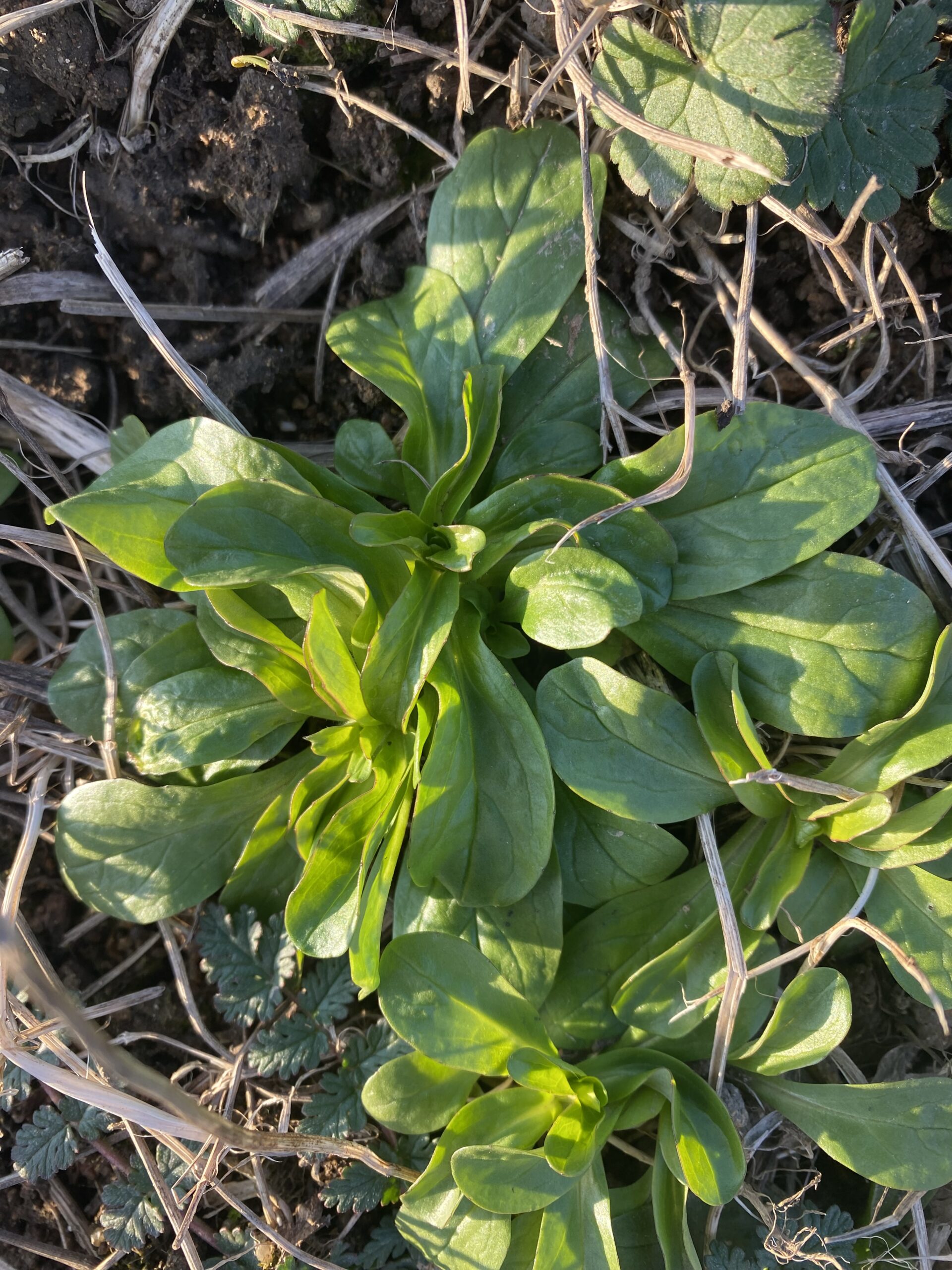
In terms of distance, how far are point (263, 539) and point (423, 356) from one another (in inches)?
21.9

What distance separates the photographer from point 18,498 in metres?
2.14

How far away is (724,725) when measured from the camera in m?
1.74

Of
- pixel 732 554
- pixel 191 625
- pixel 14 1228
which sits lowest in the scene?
pixel 14 1228

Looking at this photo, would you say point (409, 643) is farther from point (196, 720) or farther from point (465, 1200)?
point (465, 1200)

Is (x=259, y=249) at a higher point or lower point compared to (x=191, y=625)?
higher

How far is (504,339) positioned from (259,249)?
625 millimetres

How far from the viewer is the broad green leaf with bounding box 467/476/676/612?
66.8 inches

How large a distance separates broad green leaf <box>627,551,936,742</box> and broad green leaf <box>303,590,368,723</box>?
2.27 ft

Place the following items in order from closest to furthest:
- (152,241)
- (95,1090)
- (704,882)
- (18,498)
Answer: (95,1090) → (704,882) → (152,241) → (18,498)

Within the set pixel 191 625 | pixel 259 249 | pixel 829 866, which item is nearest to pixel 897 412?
pixel 829 866

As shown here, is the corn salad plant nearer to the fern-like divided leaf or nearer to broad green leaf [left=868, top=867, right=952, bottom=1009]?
broad green leaf [left=868, top=867, right=952, bottom=1009]

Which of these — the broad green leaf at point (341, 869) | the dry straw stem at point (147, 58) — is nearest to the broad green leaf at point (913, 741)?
the broad green leaf at point (341, 869)

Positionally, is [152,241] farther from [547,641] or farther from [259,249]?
[547,641]

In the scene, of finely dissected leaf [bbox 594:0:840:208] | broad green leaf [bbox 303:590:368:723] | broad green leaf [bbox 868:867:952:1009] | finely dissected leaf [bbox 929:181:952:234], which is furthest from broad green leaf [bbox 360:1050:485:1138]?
finely dissected leaf [bbox 929:181:952:234]
